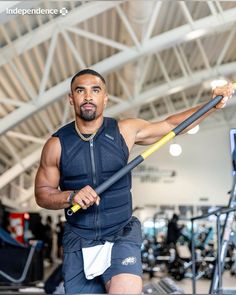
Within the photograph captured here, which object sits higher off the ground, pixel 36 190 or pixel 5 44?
pixel 5 44

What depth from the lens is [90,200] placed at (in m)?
2.17

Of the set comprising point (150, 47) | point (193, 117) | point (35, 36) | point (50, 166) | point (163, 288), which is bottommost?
point (163, 288)

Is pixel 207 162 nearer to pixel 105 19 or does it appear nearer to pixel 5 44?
pixel 105 19

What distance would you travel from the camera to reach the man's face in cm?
247

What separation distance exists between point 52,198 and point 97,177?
0.23 metres

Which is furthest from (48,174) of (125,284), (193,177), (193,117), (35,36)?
(193,177)

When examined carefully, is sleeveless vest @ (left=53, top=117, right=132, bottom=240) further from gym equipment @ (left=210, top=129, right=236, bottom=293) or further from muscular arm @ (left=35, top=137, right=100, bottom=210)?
gym equipment @ (left=210, top=129, right=236, bottom=293)

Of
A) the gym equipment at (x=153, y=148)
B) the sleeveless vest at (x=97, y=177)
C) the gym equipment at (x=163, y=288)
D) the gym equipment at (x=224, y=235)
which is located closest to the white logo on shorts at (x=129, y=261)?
the sleeveless vest at (x=97, y=177)

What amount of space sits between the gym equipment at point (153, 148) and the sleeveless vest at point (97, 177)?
0.14 metres

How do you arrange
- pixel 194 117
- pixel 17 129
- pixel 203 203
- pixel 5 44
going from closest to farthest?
pixel 194 117
pixel 5 44
pixel 17 129
pixel 203 203

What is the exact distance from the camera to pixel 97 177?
8.16 feet

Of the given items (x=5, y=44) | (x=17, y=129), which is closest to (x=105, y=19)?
(x=5, y=44)

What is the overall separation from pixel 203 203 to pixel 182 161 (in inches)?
82.5

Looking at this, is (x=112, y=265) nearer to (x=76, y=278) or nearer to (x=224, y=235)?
(x=76, y=278)
